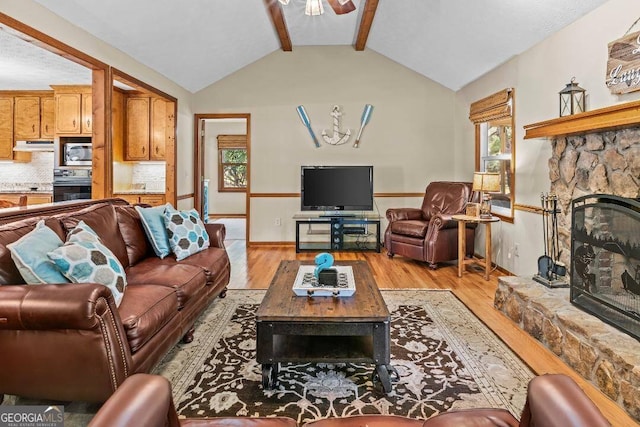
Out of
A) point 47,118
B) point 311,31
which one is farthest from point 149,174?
point 311,31

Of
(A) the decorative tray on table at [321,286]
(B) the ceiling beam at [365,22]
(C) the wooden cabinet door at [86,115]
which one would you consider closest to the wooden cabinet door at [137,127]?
(C) the wooden cabinet door at [86,115]

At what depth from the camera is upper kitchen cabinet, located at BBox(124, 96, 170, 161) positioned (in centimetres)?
614

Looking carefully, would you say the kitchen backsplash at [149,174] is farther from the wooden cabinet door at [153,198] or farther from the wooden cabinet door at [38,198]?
the wooden cabinet door at [38,198]

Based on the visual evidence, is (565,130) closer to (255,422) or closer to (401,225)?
(401,225)

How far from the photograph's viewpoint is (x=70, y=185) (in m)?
5.64

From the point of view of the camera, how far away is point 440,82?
6.35 meters

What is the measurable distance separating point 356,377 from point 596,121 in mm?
2307

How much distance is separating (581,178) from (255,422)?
315 cm

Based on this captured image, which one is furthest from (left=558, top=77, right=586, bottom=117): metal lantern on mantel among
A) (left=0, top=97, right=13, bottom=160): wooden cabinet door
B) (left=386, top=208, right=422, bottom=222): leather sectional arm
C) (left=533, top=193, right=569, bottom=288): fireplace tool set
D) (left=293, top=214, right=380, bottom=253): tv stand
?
(left=0, top=97, right=13, bottom=160): wooden cabinet door

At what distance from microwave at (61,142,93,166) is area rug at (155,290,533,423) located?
385 centimetres

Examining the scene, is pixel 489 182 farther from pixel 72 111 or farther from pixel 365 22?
pixel 72 111

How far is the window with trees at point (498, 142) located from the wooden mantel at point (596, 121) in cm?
131

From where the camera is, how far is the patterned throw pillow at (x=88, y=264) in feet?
6.55

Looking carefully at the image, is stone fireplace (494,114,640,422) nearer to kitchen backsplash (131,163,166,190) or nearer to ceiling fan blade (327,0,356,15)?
ceiling fan blade (327,0,356,15)
